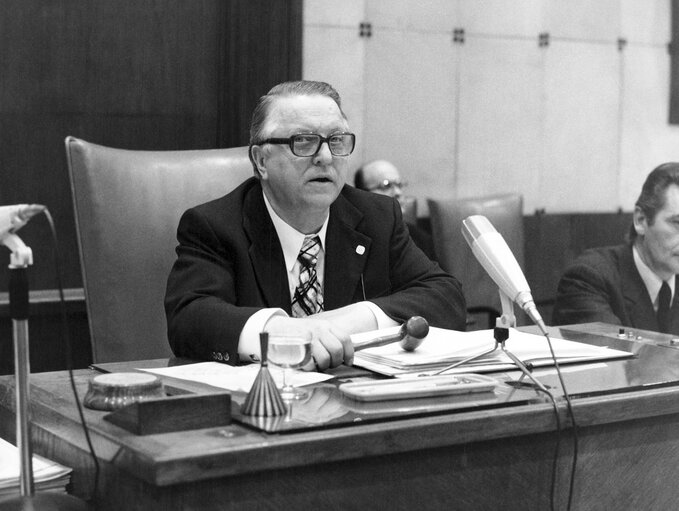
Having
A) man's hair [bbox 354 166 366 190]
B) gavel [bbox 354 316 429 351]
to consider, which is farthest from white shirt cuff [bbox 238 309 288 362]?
man's hair [bbox 354 166 366 190]

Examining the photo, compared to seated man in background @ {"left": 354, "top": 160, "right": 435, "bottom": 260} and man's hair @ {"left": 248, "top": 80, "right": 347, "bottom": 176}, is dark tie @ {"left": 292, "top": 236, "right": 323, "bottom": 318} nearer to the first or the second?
man's hair @ {"left": 248, "top": 80, "right": 347, "bottom": 176}

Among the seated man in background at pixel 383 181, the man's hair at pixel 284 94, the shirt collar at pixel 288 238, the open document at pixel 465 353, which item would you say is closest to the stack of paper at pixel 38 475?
the open document at pixel 465 353

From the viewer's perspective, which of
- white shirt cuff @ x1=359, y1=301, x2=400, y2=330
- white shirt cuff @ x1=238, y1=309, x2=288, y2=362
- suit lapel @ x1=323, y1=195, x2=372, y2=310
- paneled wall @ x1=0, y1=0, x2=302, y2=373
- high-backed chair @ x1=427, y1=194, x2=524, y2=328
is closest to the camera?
white shirt cuff @ x1=238, y1=309, x2=288, y2=362

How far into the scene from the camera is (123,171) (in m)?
2.59

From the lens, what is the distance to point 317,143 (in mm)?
2402

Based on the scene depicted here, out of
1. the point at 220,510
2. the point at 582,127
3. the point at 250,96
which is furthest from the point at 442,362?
the point at 582,127

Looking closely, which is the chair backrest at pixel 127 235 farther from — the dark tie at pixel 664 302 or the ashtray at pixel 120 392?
the dark tie at pixel 664 302

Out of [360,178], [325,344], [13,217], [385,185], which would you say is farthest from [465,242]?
[13,217]

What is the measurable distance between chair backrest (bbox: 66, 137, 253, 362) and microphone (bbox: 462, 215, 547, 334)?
3.36 ft

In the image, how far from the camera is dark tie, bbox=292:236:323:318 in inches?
97.1

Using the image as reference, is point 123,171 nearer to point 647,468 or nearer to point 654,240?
point 647,468

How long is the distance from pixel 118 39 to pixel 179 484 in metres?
2.72

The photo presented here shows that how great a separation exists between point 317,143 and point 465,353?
738 mm

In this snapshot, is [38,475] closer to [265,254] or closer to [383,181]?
[265,254]
